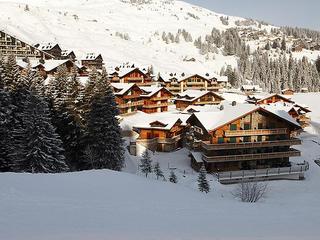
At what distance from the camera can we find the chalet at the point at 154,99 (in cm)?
8138

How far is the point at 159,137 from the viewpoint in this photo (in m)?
58.8

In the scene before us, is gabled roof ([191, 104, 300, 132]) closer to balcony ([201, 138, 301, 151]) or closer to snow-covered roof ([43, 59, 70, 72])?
balcony ([201, 138, 301, 151])

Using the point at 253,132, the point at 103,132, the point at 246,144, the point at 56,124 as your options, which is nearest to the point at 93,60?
the point at 56,124

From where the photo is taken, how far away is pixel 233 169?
4806 centimetres

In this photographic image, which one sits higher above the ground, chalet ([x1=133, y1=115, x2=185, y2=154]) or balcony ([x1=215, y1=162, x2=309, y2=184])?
chalet ([x1=133, y1=115, x2=185, y2=154])

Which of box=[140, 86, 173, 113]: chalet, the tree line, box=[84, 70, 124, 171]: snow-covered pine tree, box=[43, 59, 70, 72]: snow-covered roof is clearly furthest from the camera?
box=[140, 86, 173, 113]: chalet

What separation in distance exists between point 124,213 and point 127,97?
2297 inches

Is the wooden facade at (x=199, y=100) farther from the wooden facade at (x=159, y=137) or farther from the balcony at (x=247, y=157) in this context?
the balcony at (x=247, y=157)

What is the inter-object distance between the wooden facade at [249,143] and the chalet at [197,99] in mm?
38205

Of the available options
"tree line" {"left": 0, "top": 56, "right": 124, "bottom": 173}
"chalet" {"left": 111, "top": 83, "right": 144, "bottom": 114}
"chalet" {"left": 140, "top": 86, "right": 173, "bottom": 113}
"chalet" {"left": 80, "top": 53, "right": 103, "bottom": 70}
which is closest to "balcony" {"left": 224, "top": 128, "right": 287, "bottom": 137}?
"tree line" {"left": 0, "top": 56, "right": 124, "bottom": 173}

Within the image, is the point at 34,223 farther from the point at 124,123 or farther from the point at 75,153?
the point at 124,123

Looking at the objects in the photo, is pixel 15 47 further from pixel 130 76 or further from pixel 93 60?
pixel 130 76

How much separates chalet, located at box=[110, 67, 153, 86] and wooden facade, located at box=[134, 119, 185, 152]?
133ft

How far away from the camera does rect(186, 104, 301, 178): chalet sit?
4688cm
